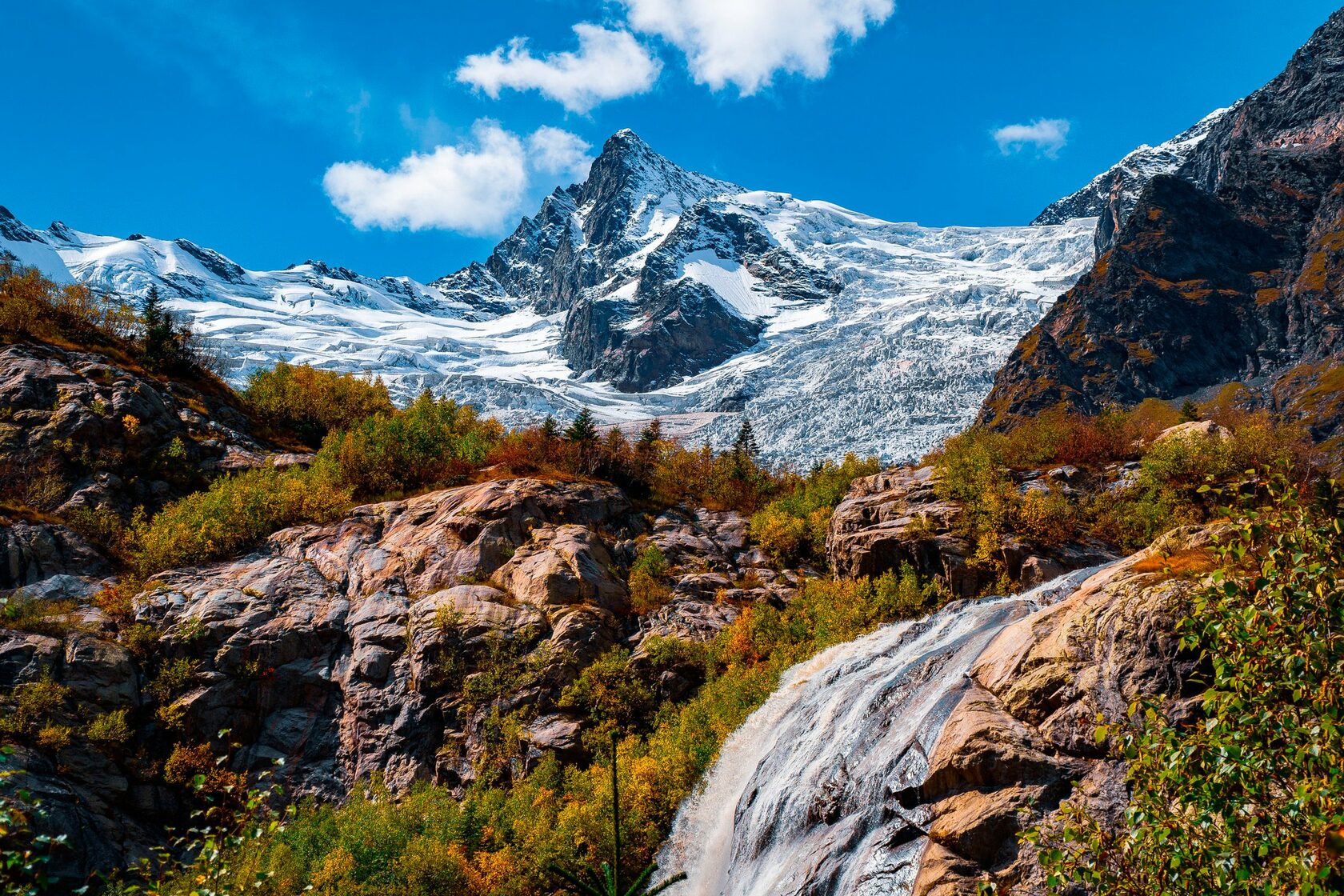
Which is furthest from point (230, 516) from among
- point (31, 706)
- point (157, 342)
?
point (157, 342)

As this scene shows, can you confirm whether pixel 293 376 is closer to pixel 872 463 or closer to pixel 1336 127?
pixel 872 463

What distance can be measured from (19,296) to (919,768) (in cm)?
5465

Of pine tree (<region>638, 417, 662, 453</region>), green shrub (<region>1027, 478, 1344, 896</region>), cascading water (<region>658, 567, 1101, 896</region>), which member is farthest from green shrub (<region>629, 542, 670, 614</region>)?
green shrub (<region>1027, 478, 1344, 896</region>)

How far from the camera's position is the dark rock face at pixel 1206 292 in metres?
172

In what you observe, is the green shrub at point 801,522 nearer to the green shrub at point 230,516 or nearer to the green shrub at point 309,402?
the green shrub at point 230,516

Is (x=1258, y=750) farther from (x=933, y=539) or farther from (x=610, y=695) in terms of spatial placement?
(x=933, y=539)

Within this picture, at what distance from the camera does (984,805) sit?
14.2m

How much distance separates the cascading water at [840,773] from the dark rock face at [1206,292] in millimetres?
156468

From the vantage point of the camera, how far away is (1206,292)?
18475cm

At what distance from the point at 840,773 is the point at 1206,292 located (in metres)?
209

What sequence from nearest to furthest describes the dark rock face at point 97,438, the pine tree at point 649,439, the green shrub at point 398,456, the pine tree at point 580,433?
the dark rock face at point 97,438, the green shrub at point 398,456, the pine tree at point 580,433, the pine tree at point 649,439

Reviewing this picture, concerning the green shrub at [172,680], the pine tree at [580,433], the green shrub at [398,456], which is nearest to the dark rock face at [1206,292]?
the pine tree at [580,433]

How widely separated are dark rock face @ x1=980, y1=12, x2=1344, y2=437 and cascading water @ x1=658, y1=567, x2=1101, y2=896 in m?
156

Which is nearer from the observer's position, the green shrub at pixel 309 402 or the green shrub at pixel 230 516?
the green shrub at pixel 230 516
